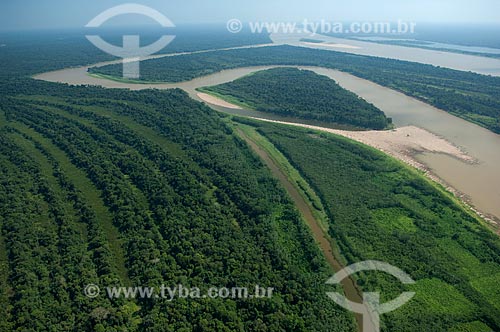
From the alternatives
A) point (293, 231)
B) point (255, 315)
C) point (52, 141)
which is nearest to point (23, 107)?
point (52, 141)

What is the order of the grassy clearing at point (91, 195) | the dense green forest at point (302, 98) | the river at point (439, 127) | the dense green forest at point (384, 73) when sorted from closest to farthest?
the grassy clearing at point (91, 195), the river at point (439, 127), the dense green forest at point (302, 98), the dense green forest at point (384, 73)

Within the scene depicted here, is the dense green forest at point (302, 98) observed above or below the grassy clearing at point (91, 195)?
above

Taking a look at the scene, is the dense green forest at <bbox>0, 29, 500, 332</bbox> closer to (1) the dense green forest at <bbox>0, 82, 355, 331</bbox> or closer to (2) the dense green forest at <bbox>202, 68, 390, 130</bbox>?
(1) the dense green forest at <bbox>0, 82, 355, 331</bbox>

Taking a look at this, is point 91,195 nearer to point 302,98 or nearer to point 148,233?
point 148,233

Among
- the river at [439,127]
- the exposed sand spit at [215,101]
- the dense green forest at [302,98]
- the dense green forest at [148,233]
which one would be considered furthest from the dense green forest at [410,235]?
the exposed sand spit at [215,101]

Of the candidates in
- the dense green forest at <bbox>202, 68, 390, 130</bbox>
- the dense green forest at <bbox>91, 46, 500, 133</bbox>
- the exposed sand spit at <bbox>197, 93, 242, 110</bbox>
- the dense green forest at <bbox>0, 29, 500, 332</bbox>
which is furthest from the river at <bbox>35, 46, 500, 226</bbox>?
the dense green forest at <bbox>0, 29, 500, 332</bbox>

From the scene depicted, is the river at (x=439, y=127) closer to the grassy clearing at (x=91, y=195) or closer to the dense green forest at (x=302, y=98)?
the dense green forest at (x=302, y=98)

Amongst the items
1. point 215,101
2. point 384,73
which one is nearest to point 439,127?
point 215,101
